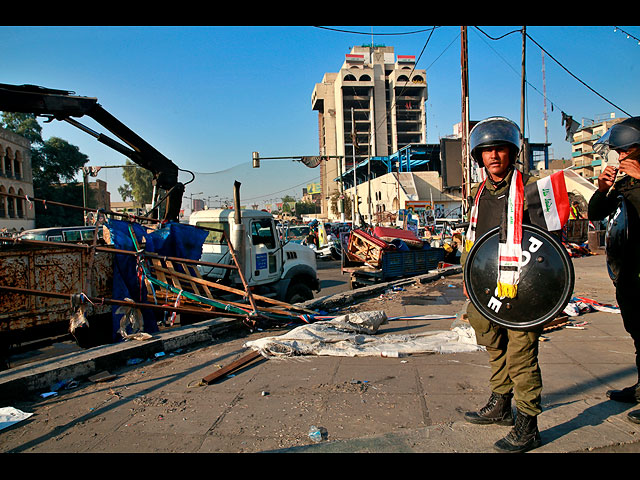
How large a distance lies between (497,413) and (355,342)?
7.96 feet

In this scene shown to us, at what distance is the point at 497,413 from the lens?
112 inches

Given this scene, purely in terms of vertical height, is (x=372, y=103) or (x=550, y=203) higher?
(x=372, y=103)

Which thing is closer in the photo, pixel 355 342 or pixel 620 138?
pixel 620 138

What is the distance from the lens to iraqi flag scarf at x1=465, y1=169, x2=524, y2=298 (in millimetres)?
2521

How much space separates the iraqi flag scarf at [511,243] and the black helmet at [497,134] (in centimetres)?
27

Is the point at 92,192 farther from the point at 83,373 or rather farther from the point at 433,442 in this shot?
the point at 433,442

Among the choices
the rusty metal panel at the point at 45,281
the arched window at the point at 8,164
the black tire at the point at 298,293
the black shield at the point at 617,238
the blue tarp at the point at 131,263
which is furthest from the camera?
the arched window at the point at 8,164

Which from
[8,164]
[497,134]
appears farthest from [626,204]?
[8,164]

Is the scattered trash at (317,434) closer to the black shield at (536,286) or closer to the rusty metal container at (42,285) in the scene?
the black shield at (536,286)

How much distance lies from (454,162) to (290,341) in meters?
49.2

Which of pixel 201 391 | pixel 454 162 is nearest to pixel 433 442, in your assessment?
pixel 201 391

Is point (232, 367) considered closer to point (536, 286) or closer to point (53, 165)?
point (536, 286)

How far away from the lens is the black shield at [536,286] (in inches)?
95.9

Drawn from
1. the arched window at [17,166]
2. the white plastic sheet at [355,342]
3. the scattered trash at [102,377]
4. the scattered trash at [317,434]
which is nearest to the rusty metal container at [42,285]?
the scattered trash at [102,377]
